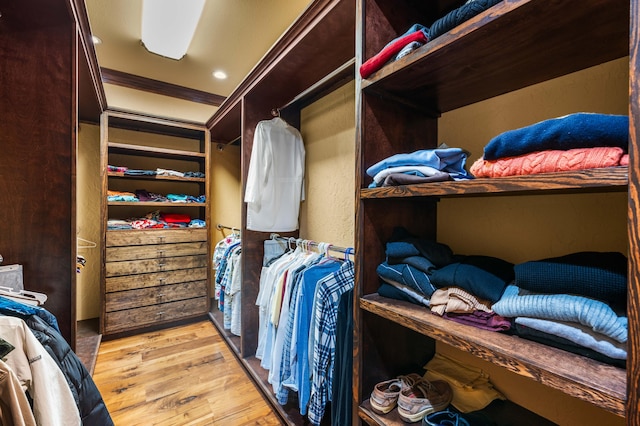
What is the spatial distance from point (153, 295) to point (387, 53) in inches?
114

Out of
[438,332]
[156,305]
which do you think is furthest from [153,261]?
[438,332]

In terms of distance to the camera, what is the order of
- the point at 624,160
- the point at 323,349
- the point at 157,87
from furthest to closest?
the point at 157,87 < the point at 323,349 < the point at 624,160

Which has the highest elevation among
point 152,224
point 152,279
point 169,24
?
point 169,24

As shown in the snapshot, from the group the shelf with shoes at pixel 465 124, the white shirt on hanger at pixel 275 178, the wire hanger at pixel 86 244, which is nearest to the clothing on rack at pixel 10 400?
the shelf with shoes at pixel 465 124

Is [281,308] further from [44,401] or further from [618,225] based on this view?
[618,225]

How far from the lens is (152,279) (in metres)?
2.70

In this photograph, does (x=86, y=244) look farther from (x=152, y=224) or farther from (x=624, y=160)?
(x=624, y=160)

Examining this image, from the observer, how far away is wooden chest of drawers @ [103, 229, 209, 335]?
2547mm

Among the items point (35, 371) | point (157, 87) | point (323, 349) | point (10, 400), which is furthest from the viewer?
point (157, 87)

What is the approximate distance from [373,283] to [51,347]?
3.61 ft

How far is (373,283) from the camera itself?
3.35ft

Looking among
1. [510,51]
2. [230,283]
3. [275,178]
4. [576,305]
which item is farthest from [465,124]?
[230,283]

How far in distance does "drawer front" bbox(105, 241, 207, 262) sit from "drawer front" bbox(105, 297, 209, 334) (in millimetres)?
492

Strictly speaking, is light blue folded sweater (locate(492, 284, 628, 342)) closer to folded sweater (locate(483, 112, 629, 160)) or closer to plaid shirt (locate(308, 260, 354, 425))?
folded sweater (locate(483, 112, 629, 160))
